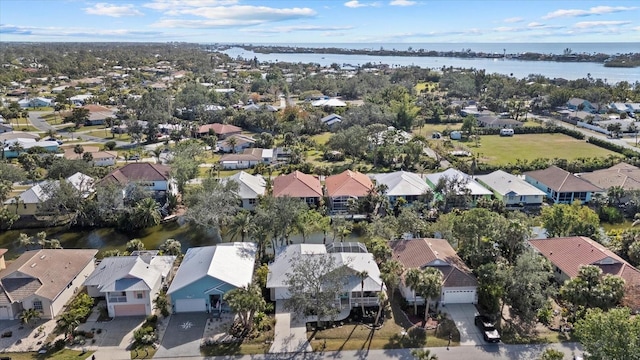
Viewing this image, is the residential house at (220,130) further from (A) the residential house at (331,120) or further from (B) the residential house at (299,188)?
(B) the residential house at (299,188)

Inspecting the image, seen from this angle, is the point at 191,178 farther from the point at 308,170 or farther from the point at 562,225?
the point at 562,225

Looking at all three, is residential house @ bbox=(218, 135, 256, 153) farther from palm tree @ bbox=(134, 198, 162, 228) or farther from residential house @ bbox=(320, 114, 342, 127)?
palm tree @ bbox=(134, 198, 162, 228)

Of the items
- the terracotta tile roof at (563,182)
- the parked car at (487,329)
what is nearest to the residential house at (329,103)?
the terracotta tile roof at (563,182)

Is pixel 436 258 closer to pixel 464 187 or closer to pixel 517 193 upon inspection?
pixel 464 187

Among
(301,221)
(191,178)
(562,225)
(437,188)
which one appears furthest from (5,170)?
(562,225)

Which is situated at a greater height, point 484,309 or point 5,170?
point 5,170

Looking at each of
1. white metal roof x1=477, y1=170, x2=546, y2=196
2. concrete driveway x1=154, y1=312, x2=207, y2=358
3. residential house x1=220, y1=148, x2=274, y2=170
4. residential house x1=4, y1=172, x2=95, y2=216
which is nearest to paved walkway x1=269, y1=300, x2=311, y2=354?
concrete driveway x1=154, y1=312, x2=207, y2=358
